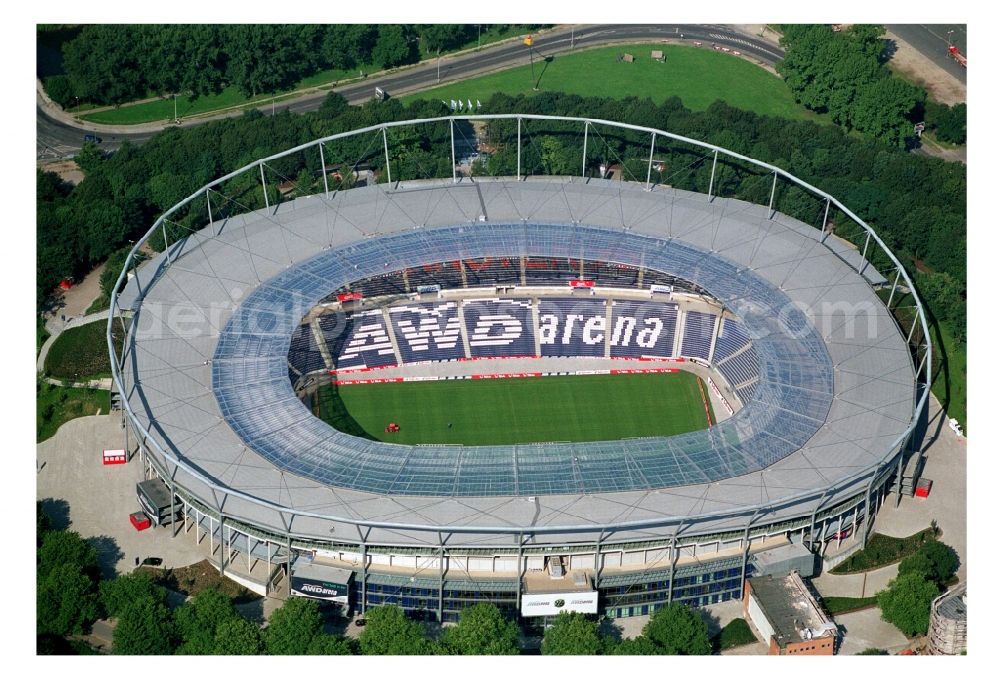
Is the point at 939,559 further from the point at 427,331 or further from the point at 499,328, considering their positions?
the point at 427,331

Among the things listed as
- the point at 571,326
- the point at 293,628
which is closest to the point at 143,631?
the point at 293,628

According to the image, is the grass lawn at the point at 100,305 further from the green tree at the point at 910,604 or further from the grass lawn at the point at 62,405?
the green tree at the point at 910,604

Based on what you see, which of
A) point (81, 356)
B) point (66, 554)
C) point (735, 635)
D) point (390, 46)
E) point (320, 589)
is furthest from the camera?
point (390, 46)

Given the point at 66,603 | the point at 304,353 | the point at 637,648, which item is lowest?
the point at 66,603

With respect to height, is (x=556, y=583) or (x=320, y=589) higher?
(x=556, y=583)

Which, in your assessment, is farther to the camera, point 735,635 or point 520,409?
point 520,409

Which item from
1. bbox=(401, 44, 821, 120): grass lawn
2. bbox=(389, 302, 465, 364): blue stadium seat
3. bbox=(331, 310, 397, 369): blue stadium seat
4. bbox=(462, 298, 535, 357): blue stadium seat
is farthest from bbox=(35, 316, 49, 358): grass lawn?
bbox=(401, 44, 821, 120): grass lawn

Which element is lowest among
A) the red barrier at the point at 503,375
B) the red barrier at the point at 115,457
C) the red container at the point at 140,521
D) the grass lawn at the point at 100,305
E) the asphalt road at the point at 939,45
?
the red container at the point at 140,521

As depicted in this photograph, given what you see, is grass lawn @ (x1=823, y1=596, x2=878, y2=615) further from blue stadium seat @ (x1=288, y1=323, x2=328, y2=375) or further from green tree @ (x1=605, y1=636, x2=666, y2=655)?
blue stadium seat @ (x1=288, y1=323, x2=328, y2=375)

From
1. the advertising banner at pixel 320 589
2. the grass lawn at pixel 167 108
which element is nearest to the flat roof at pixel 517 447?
the advertising banner at pixel 320 589
